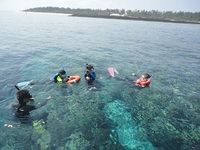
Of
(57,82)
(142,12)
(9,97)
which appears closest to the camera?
(9,97)

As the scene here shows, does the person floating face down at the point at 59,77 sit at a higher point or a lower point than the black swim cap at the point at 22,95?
lower

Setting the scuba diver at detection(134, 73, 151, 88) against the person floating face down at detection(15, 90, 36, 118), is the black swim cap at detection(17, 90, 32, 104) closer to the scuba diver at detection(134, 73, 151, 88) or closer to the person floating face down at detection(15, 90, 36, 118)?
the person floating face down at detection(15, 90, 36, 118)

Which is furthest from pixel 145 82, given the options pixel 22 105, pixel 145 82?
pixel 22 105

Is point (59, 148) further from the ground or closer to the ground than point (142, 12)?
further from the ground

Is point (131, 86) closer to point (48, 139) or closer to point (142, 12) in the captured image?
point (48, 139)

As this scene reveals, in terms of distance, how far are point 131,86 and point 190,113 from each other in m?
6.04

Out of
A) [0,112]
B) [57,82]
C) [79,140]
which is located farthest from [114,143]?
[57,82]

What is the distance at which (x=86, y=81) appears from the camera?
821 inches

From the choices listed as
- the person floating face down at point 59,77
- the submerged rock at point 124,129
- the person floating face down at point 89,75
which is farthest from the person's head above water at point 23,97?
the person floating face down at point 89,75

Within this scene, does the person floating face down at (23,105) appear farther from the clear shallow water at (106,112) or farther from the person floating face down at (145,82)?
the person floating face down at (145,82)

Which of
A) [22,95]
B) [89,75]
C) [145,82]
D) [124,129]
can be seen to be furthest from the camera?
[89,75]

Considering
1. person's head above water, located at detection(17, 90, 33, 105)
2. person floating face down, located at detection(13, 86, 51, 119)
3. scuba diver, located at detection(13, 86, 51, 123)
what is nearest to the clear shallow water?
scuba diver, located at detection(13, 86, 51, 123)

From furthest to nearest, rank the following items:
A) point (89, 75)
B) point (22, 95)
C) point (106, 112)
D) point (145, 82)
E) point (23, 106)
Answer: point (89, 75) → point (145, 82) → point (106, 112) → point (23, 106) → point (22, 95)

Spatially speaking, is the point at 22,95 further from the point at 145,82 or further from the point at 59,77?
the point at 145,82
